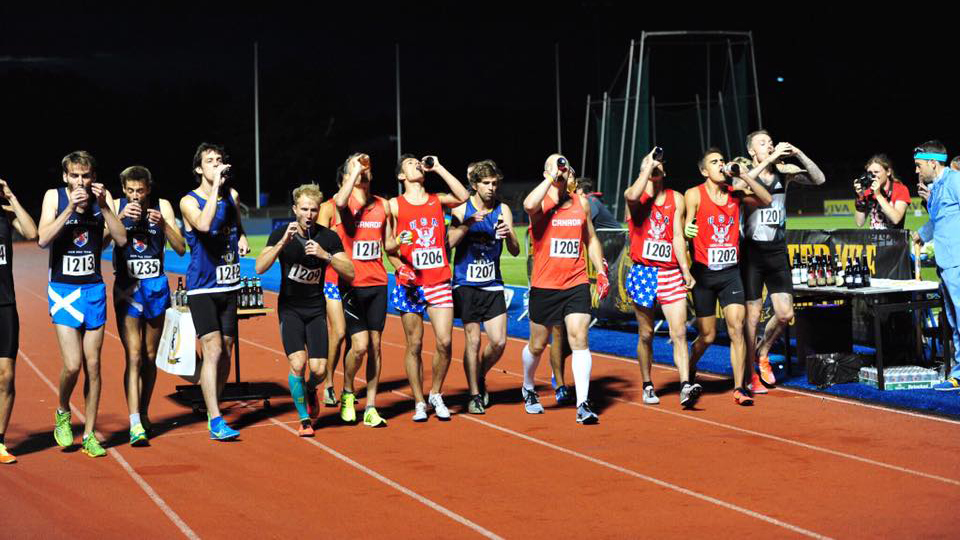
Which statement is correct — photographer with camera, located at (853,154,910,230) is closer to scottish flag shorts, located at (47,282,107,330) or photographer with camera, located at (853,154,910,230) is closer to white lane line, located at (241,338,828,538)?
white lane line, located at (241,338,828,538)

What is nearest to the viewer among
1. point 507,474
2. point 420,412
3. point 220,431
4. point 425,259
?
point 507,474

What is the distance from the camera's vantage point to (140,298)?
7.85 metres

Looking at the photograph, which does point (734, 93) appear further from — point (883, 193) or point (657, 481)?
point (657, 481)

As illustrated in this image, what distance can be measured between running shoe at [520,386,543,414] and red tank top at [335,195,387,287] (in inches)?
61.5

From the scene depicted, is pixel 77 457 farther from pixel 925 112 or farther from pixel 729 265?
pixel 925 112

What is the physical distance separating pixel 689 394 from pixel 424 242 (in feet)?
8.27

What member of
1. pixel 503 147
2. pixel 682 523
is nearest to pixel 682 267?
pixel 682 523

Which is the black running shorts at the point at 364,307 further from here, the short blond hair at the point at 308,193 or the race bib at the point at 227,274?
the race bib at the point at 227,274

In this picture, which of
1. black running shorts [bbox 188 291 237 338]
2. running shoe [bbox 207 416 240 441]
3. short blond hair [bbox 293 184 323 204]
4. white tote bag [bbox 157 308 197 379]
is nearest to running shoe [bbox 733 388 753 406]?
short blond hair [bbox 293 184 323 204]

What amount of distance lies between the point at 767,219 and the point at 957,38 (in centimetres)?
6341

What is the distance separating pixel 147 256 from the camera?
7.89 m

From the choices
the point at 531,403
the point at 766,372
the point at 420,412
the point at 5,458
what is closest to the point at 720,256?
the point at 766,372

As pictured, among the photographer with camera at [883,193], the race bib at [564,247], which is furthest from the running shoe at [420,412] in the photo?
the photographer with camera at [883,193]

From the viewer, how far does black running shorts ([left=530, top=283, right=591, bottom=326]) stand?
8.86m
